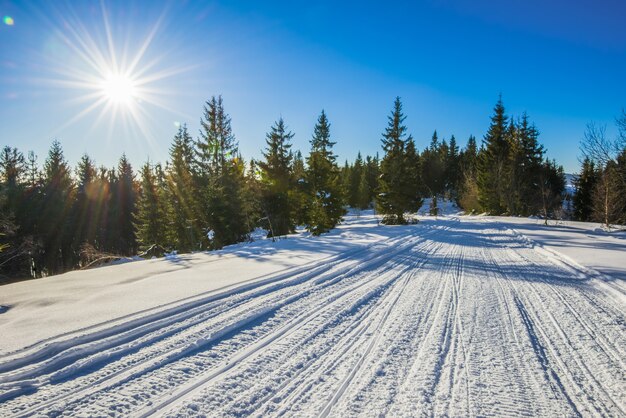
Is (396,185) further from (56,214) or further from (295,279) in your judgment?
(56,214)

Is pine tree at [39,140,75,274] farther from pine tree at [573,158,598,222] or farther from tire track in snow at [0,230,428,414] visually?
pine tree at [573,158,598,222]

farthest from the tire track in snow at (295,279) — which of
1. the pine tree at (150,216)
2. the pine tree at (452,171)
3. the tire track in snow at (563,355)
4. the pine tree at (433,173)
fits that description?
the pine tree at (452,171)

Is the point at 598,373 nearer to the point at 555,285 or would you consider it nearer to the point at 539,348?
the point at 539,348

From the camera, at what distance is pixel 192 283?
609cm

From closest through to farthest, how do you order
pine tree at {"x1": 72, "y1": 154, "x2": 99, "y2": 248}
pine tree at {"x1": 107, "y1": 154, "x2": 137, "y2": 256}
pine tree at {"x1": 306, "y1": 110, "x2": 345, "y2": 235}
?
pine tree at {"x1": 306, "y1": 110, "x2": 345, "y2": 235}, pine tree at {"x1": 72, "y1": 154, "x2": 99, "y2": 248}, pine tree at {"x1": 107, "y1": 154, "x2": 137, "y2": 256}

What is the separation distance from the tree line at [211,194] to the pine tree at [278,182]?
0.08m

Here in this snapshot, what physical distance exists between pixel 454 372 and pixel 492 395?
1.16 feet

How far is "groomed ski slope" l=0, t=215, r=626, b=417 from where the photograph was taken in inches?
93.2

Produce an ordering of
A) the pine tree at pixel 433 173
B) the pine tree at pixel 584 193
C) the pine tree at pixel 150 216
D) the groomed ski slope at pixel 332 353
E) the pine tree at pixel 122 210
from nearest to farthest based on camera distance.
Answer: the groomed ski slope at pixel 332 353 → the pine tree at pixel 150 216 → the pine tree at pixel 122 210 → the pine tree at pixel 584 193 → the pine tree at pixel 433 173

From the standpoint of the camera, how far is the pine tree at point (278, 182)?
2208cm

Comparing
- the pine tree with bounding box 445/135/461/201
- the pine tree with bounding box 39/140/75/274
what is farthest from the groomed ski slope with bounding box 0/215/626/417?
the pine tree with bounding box 445/135/461/201

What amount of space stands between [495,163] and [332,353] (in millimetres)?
43194

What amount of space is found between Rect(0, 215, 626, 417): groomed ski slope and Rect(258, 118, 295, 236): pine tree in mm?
16294

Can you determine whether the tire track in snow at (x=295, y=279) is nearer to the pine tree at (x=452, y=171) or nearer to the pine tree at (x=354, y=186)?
the pine tree at (x=354, y=186)
